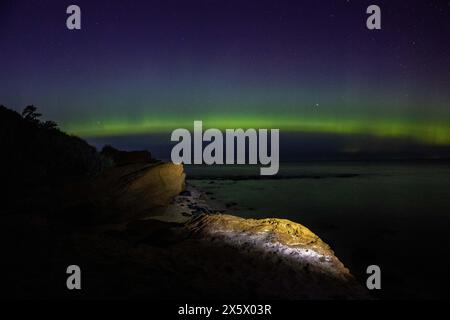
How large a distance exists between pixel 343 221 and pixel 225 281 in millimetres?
11851

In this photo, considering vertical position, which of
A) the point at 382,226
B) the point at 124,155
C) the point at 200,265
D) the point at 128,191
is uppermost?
the point at 124,155

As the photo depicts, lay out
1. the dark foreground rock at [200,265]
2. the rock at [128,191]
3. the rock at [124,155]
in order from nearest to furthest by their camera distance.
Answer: the dark foreground rock at [200,265]
the rock at [128,191]
the rock at [124,155]

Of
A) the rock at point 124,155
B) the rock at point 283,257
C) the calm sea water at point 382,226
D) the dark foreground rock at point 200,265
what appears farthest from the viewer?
the rock at point 124,155

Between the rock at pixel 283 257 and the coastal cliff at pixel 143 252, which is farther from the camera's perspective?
the rock at pixel 283 257

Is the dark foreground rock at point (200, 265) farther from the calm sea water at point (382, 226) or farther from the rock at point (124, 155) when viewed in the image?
the rock at point (124, 155)

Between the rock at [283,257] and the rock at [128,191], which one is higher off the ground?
the rock at [128,191]

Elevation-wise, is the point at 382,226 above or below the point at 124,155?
below

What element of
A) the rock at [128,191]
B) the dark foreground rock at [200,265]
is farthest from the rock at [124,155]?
the dark foreground rock at [200,265]

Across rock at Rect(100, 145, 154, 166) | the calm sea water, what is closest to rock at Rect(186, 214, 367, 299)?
the calm sea water

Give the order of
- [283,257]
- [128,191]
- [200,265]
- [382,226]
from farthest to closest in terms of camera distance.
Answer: [382,226]
[128,191]
[283,257]
[200,265]

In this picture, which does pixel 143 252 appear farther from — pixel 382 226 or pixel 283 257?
pixel 382 226

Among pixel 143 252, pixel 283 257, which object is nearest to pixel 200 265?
pixel 143 252

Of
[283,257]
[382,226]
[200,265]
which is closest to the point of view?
[200,265]
